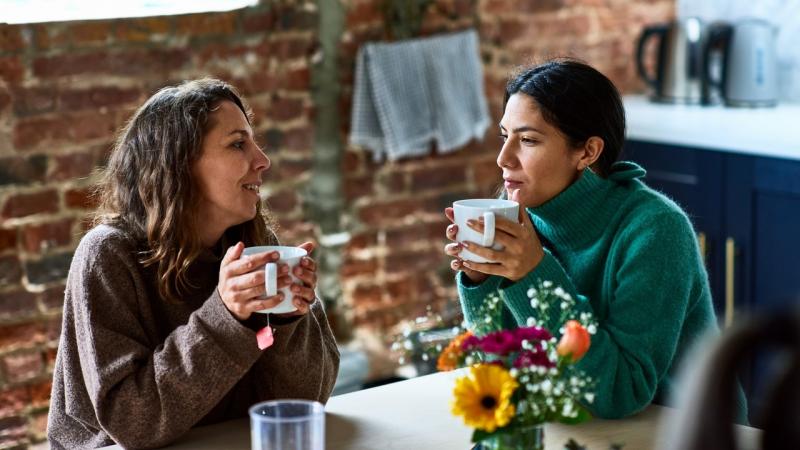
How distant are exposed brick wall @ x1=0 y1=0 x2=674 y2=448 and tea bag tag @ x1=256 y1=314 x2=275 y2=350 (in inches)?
50.7

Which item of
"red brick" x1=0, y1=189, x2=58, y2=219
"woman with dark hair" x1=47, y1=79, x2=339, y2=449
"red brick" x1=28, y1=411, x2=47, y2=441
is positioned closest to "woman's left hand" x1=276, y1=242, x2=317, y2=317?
"woman with dark hair" x1=47, y1=79, x2=339, y2=449

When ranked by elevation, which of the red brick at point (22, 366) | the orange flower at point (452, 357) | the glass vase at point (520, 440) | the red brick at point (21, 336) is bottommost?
the red brick at point (22, 366)

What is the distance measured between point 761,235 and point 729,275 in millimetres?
147

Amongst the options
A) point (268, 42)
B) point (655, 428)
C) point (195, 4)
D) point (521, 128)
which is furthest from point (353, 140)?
point (655, 428)

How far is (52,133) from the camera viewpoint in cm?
270

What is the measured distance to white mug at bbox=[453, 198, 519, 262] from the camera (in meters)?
1.55

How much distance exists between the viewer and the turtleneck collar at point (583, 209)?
176cm

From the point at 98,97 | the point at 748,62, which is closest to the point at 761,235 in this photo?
the point at 748,62

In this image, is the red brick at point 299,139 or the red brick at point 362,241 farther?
the red brick at point 362,241

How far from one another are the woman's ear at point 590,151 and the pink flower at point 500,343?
645 mm

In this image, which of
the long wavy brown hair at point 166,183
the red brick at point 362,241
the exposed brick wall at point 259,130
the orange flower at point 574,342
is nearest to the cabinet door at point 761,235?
the exposed brick wall at point 259,130

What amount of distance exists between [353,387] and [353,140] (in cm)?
65

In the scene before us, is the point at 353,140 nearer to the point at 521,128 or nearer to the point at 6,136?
the point at 6,136

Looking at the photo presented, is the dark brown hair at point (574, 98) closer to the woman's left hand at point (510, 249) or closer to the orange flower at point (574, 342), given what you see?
the woman's left hand at point (510, 249)
